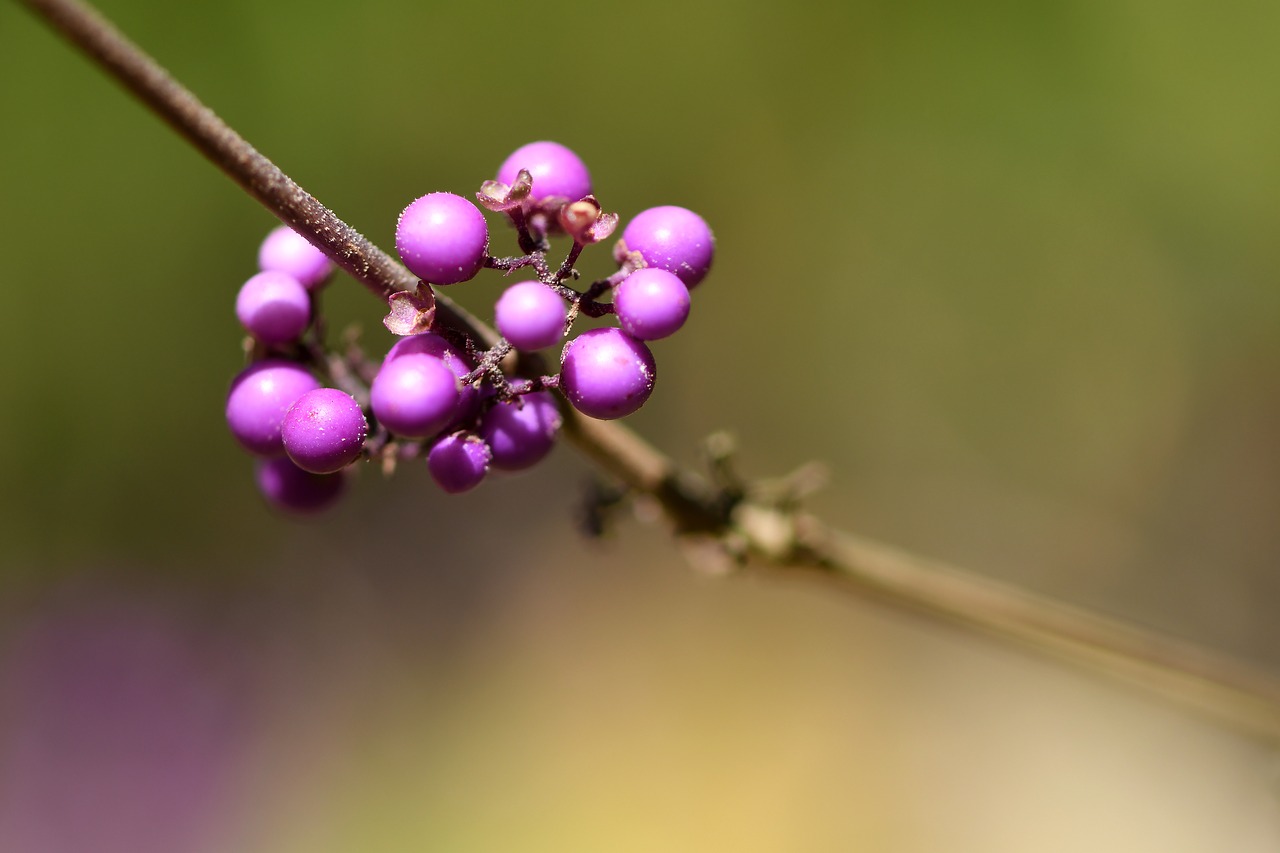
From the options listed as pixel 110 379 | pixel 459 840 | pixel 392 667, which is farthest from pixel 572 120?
pixel 459 840

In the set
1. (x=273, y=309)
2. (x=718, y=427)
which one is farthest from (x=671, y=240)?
(x=718, y=427)

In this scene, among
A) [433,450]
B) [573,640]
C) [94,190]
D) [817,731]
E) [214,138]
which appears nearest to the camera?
[214,138]

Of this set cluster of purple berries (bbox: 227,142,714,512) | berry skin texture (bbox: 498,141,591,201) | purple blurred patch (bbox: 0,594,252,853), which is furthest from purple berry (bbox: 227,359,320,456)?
purple blurred patch (bbox: 0,594,252,853)

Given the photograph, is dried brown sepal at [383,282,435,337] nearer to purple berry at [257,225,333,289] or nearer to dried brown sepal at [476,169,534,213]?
dried brown sepal at [476,169,534,213]

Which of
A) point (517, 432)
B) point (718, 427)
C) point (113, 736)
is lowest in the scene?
point (113, 736)

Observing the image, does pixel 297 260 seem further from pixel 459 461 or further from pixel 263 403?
pixel 459 461

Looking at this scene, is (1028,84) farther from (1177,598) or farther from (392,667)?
(392,667)
